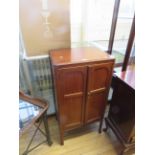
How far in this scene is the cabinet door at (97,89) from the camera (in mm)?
1208

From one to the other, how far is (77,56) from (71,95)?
36 centimetres

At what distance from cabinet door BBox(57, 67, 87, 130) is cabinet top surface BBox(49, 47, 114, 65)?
72 millimetres

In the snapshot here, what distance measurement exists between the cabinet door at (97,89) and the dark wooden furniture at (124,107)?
0.47 feet

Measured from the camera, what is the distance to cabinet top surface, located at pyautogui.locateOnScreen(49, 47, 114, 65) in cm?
112

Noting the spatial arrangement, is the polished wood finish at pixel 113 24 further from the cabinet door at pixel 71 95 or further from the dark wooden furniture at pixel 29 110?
the dark wooden furniture at pixel 29 110

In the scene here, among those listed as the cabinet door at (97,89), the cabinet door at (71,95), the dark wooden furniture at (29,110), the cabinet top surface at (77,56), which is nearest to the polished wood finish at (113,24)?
the cabinet top surface at (77,56)

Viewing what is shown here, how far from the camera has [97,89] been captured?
1.32 m
